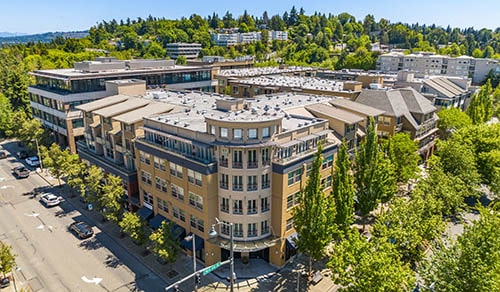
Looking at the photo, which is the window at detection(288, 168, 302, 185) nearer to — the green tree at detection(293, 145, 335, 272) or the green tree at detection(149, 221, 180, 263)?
A: the green tree at detection(293, 145, 335, 272)

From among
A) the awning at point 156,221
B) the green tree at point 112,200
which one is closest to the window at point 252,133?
the awning at point 156,221

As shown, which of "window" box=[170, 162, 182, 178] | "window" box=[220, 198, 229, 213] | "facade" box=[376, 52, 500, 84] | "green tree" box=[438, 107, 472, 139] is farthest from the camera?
"facade" box=[376, 52, 500, 84]

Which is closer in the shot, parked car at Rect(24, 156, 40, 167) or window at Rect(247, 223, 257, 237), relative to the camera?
window at Rect(247, 223, 257, 237)

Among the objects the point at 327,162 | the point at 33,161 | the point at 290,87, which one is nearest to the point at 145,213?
the point at 327,162

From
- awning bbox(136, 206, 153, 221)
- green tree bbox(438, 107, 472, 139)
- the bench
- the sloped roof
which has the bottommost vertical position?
the bench

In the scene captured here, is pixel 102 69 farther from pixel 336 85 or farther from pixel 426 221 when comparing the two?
pixel 426 221

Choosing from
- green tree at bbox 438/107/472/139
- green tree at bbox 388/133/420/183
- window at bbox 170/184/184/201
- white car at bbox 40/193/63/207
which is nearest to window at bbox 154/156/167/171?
window at bbox 170/184/184/201

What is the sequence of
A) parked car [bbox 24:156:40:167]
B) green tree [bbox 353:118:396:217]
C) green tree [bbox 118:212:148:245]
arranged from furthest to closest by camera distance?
parked car [bbox 24:156:40:167]
green tree [bbox 353:118:396:217]
green tree [bbox 118:212:148:245]
